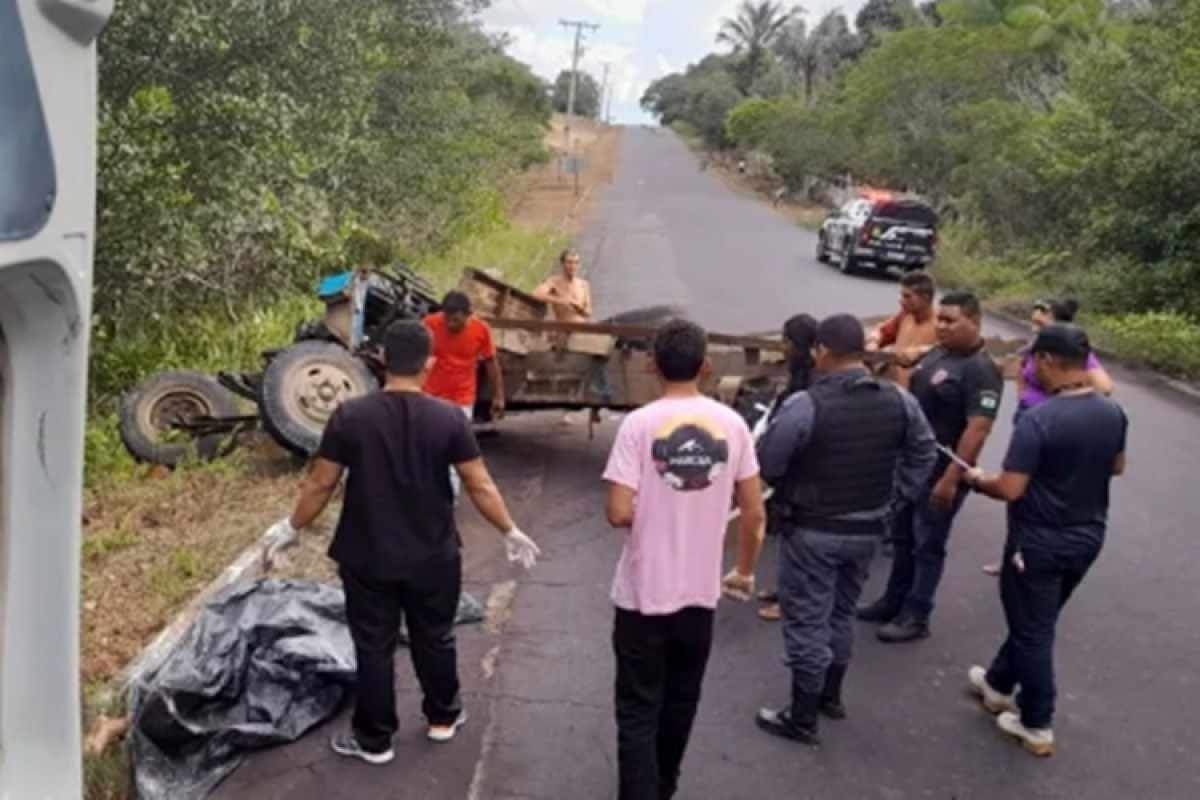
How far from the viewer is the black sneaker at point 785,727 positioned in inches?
184

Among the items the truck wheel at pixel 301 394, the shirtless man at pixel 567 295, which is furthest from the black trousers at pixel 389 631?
the shirtless man at pixel 567 295

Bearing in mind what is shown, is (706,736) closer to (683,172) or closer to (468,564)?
(468,564)

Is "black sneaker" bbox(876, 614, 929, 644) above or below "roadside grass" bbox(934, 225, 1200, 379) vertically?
above

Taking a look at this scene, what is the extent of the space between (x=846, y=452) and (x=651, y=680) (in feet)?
3.93

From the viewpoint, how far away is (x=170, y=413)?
8641mm

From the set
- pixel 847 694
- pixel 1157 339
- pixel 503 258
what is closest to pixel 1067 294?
pixel 1157 339

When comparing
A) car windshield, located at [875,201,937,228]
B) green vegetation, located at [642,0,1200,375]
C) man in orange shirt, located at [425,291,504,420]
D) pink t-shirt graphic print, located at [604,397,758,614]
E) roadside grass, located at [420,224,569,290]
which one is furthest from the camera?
car windshield, located at [875,201,937,228]

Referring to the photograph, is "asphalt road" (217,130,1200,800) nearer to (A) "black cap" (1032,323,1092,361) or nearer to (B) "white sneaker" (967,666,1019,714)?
(B) "white sneaker" (967,666,1019,714)

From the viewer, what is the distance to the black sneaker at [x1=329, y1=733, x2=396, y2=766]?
4363mm

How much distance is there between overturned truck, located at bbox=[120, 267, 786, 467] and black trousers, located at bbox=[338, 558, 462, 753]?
3.35 metres

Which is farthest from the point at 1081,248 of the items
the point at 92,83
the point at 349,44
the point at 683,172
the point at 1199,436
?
the point at 683,172

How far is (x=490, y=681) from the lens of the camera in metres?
5.14

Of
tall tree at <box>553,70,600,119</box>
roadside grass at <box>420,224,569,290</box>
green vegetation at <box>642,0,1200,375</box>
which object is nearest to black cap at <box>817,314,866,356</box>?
roadside grass at <box>420,224,569,290</box>

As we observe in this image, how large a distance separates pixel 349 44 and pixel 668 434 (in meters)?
9.51
